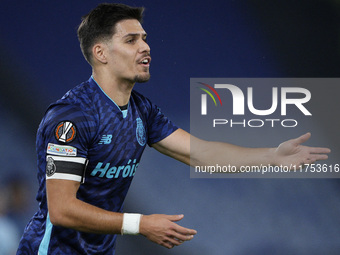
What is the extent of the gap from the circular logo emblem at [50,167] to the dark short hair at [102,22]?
0.77 m

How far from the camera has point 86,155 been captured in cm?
267

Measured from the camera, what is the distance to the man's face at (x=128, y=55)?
2955 millimetres

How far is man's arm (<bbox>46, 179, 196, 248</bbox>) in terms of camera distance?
2469 millimetres

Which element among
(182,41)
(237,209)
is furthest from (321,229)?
(182,41)

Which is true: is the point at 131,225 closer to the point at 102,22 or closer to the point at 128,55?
the point at 128,55

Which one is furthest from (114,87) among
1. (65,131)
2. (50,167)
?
(50,167)

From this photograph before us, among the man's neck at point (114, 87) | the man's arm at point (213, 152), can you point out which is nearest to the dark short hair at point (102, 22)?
the man's neck at point (114, 87)

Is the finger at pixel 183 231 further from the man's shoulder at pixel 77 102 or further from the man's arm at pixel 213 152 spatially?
the man's arm at pixel 213 152

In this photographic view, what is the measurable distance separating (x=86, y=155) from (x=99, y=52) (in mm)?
686

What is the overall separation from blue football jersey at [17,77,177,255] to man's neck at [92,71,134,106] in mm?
35

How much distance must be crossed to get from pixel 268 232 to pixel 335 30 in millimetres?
2074

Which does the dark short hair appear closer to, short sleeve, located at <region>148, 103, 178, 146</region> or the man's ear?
the man's ear

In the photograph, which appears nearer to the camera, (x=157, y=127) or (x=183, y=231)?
(x=183, y=231)

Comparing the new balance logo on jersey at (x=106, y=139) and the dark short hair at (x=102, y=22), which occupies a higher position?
the dark short hair at (x=102, y=22)
